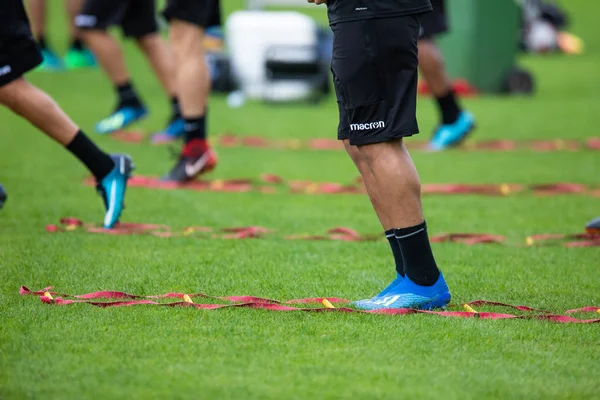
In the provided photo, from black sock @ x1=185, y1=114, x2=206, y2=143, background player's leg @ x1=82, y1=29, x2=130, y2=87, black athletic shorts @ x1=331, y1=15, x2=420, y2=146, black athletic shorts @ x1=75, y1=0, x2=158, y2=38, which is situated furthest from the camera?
background player's leg @ x1=82, y1=29, x2=130, y2=87

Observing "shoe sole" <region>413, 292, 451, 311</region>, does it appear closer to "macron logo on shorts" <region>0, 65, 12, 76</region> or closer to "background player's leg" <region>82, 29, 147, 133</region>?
"macron logo on shorts" <region>0, 65, 12, 76</region>

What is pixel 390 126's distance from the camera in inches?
154

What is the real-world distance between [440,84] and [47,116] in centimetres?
387

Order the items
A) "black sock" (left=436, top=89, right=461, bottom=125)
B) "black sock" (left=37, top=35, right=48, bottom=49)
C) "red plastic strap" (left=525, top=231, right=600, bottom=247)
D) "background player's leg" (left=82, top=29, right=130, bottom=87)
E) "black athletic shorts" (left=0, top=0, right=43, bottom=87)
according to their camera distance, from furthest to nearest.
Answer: "black sock" (left=37, top=35, right=48, bottom=49)
"background player's leg" (left=82, top=29, right=130, bottom=87)
"black sock" (left=436, top=89, right=461, bottom=125)
"red plastic strap" (left=525, top=231, right=600, bottom=247)
"black athletic shorts" (left=0, top=0, right=43, bottom=87)

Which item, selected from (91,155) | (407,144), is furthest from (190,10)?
(407,144)

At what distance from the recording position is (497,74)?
1427 cm

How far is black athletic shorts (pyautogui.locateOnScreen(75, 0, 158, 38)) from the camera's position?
8.67 metres

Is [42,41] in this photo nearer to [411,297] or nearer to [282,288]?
[282,288]

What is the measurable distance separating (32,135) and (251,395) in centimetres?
716

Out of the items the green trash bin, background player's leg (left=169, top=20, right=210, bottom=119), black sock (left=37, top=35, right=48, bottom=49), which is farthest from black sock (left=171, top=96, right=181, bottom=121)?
the green trash bin

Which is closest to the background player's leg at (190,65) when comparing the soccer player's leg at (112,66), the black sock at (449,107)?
the soccer player's leg at (112,66)

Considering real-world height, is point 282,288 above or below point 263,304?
below

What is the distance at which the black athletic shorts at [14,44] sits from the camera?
17.6ft

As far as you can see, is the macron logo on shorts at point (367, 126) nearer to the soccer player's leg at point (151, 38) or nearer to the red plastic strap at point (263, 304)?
the red plastic strap at point (263, 304)
